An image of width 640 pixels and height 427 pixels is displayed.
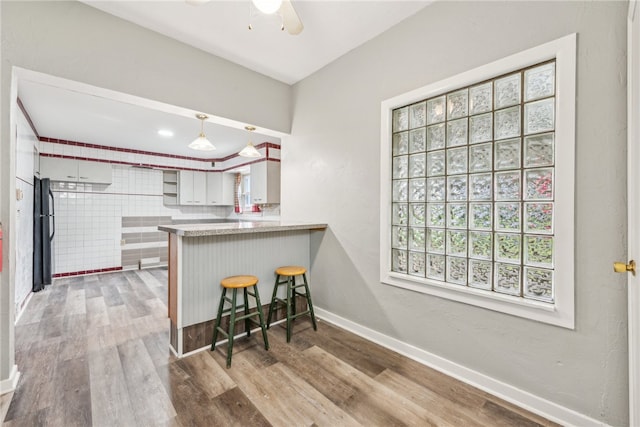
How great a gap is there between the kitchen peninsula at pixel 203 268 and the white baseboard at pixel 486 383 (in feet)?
3.81

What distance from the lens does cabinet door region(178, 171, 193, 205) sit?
5.78 metres

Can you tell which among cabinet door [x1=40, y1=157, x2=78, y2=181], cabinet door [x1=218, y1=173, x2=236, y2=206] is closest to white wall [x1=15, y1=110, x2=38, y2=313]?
→ cabinet door [x1=40, y1=157, x2=78, y2=181]

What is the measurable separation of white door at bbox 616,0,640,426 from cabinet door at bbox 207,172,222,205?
20.3 feet

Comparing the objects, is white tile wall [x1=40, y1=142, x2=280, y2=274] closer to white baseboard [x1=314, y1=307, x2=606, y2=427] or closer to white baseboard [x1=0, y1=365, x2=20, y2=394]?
white baseboard [x1=314, y1=307, x2=606, y2=427]

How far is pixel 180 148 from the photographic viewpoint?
5.21m

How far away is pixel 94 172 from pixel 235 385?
16.3ft

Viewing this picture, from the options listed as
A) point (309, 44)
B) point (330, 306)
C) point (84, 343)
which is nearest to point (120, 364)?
point (84, 343)

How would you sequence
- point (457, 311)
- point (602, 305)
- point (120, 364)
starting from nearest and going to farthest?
point (602, 305) → point (457, 311) → point (120, 364)

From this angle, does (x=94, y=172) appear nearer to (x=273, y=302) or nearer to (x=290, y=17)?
(x=273, y=302)

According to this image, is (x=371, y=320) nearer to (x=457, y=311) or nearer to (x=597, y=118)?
(x=457, y=311)

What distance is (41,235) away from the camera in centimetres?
387

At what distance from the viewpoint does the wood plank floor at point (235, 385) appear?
1.49 meters

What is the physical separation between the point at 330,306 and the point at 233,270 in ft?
3.50

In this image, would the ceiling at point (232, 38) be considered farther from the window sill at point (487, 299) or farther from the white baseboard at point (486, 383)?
the white baseboard at point (486, 383)
